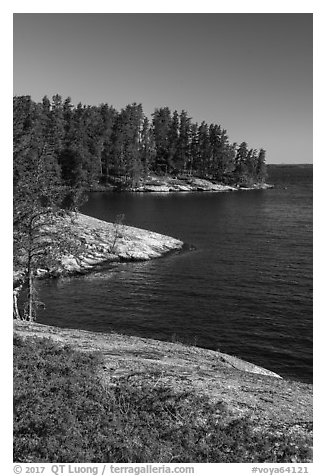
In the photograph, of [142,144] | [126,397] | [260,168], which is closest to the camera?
[126,397]

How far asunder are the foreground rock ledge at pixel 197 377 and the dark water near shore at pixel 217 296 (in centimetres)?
832

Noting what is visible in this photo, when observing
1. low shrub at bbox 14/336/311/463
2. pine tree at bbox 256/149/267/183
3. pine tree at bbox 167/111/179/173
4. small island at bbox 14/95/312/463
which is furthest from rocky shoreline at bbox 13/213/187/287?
pine tree at bbox 256/149/267/183

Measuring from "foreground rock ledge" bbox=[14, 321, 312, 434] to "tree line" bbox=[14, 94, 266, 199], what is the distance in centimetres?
9321

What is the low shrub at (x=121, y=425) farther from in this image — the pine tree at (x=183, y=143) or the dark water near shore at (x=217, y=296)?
the pine tree at (x=183, y=143)

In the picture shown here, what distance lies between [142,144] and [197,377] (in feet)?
484

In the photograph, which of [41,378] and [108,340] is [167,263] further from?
[41,378]

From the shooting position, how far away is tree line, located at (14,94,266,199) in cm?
13600

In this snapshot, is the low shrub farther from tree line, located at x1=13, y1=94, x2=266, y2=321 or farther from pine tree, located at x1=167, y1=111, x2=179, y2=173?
pine tree, located at x1=167, y1=111, x2=179, y2=173

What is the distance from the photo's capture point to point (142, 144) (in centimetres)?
16025

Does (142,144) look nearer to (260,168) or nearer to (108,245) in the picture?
(260,168)

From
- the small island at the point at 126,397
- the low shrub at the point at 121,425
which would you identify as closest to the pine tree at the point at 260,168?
the small island at the point at 126,397

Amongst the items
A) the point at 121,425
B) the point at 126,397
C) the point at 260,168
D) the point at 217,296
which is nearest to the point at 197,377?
the point at 126,397

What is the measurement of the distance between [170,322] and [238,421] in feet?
74.4
